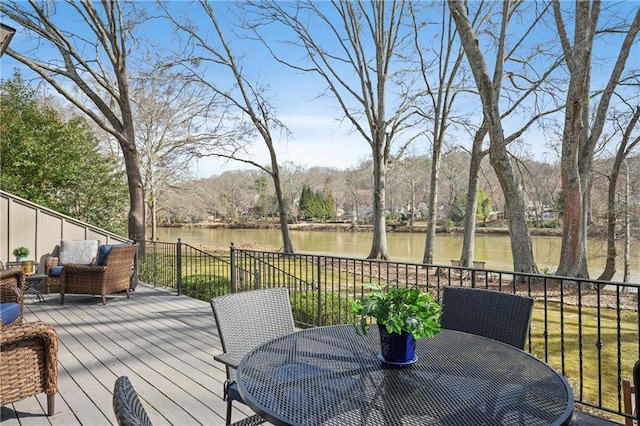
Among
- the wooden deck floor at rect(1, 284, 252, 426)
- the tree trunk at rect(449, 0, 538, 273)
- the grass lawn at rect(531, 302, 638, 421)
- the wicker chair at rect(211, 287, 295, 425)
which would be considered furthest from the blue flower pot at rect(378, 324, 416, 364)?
the tree trunk at rect(449, 0, 538, 273)

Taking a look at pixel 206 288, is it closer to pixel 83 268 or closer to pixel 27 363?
pixel 83 268

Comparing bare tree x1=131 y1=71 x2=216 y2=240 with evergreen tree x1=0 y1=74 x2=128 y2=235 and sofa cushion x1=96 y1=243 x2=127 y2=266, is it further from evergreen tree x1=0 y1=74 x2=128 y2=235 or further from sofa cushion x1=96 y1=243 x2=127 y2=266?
sofa cushion x1=96 y1=243 x2=127 y2=266

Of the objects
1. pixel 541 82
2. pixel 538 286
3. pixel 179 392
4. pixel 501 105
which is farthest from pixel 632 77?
pixel 179 392

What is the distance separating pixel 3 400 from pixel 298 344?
5.78 ft

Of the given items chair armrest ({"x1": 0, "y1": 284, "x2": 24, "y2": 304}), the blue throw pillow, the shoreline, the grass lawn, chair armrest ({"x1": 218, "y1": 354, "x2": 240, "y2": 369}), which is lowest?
the grass lawn

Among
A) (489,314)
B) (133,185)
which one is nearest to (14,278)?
(489,314)

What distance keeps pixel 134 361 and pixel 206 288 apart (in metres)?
2.97

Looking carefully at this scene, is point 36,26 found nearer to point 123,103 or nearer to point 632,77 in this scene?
point 123,103

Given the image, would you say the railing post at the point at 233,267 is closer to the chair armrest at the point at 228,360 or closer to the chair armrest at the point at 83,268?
the chair armrest at the point at 83,268

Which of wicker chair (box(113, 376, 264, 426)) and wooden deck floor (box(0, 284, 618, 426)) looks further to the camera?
wooden deck floor (box(0, 284, 618, 426))

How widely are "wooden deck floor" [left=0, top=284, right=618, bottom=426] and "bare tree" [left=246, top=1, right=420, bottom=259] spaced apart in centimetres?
852

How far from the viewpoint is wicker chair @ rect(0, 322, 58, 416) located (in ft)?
7.18

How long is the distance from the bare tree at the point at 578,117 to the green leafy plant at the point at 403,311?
719cm

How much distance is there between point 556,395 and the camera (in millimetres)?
1288
